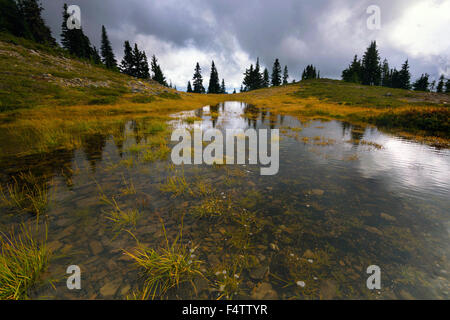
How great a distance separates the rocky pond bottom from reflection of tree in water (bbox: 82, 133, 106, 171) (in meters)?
0.39

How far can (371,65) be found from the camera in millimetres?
74812

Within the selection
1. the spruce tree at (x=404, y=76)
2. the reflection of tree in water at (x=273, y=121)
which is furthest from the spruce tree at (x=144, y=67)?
the spruce tree at (x=404, y=76)

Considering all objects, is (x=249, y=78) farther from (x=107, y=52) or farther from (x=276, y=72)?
(x=107, y=52)

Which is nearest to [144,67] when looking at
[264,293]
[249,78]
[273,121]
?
[249,78]

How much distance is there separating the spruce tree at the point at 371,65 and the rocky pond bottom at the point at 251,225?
9789cm

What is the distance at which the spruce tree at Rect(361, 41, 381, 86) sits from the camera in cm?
7400

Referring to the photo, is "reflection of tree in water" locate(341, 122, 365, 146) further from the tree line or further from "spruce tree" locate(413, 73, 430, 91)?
"spruce tree" locate(413, 73, 430, 91)

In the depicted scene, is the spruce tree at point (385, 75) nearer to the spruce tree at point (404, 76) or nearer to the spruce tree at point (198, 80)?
the spruce tree at point (404, 76)

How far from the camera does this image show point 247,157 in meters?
8.50

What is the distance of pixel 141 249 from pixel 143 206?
1.63 m

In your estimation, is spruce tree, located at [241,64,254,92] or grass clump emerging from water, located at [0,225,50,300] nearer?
grass clump emerging from water, located at [0,225,50,300]

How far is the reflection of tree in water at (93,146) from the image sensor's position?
303 inches

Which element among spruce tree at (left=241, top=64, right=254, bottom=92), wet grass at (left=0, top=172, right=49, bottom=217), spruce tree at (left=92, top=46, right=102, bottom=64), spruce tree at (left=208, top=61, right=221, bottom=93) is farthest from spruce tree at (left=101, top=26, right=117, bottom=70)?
wet grass at (left=0, top=172, right=49, bottom=217)
